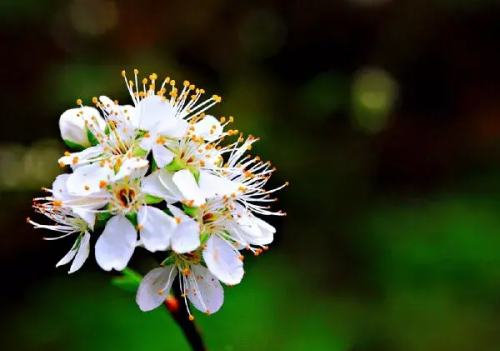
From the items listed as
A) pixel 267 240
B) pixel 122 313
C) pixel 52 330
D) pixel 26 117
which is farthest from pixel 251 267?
pixel 267 240

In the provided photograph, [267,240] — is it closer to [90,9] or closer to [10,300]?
[10,300]

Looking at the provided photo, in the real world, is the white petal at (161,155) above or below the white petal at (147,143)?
below

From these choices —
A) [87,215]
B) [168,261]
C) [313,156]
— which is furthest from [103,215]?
[313,156]

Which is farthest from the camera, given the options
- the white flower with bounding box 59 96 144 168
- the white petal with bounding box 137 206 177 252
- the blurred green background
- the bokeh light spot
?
the bokeh light spot

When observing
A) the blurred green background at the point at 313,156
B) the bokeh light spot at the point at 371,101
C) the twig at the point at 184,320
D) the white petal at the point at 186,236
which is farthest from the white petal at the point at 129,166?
the bokeh light spot at the point at 371,101

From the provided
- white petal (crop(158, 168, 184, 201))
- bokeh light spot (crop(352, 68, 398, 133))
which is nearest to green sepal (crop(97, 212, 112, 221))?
white petal (crop(158, 168, 184, 201))

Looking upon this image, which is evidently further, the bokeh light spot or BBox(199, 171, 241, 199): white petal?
the bokeh light spot

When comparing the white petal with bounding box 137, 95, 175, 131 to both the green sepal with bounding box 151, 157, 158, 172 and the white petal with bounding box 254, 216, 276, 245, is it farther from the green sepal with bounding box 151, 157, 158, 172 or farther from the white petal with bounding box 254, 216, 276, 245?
the white petal with bounding box 254, 216, 276, 245

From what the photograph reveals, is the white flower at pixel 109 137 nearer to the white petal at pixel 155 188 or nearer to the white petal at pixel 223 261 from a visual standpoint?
the white petal at pixel 155 188
